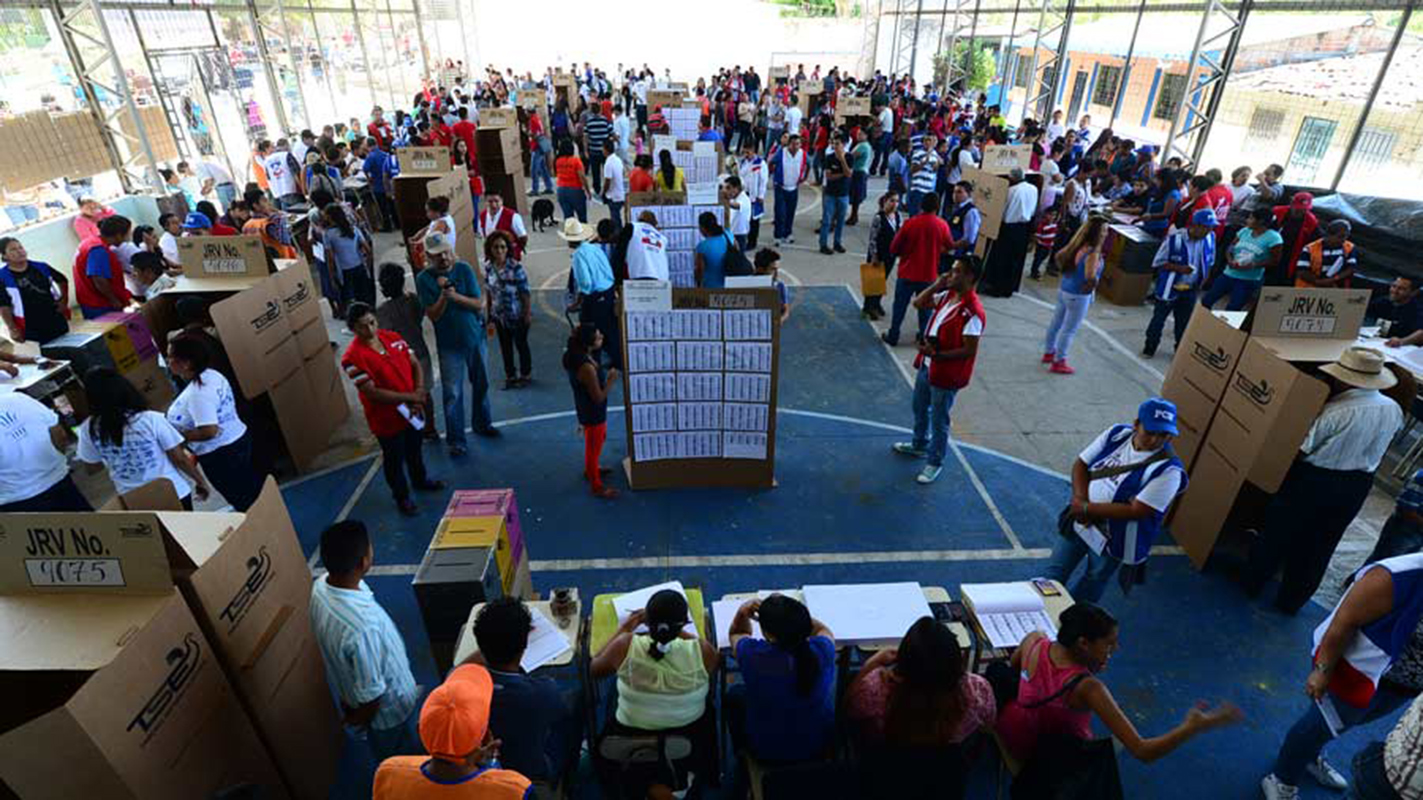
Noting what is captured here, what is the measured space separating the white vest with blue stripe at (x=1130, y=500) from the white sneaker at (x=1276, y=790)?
3.96ft

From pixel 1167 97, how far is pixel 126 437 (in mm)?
18098

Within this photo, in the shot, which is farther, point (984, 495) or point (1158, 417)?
point (984, 495)

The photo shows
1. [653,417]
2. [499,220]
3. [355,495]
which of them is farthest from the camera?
[499,220]

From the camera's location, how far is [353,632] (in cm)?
297

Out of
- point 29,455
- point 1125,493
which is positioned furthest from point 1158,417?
point 29,455

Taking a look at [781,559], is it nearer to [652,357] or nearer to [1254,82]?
[652,357]

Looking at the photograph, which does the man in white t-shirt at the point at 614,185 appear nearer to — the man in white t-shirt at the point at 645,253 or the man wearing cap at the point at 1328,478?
the man in white t-shirt at the point at 645,253

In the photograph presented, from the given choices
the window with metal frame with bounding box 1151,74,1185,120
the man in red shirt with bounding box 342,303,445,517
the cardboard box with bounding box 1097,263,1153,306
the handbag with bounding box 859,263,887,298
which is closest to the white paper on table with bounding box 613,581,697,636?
the man in red shirt with bounding box 342,303,445,517

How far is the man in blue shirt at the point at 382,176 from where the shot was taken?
41.7ft

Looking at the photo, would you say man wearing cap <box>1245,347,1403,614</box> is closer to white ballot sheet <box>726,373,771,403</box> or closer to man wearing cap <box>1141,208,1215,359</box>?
man wearing cap <box>1141,208,1215,359</box>

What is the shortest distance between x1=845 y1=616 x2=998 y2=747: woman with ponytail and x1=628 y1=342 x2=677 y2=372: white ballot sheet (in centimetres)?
314

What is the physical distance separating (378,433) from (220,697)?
2.76m

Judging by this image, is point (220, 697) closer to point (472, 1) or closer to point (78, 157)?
point (78, 157)

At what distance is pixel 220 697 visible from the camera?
2.87 metres
